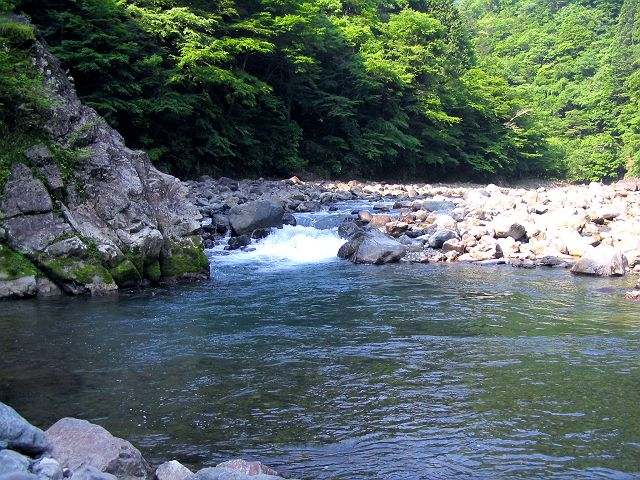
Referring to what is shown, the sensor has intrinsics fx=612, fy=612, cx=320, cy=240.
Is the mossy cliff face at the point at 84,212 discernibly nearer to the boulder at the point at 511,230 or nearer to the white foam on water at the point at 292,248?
the white foam on water at the point at 292,248

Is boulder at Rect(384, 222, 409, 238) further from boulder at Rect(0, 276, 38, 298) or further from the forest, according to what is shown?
boulder at Rect(0, 276, 38, 298)

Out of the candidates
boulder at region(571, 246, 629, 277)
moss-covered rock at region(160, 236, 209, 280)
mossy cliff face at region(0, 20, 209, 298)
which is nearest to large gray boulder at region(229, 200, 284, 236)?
mossy cliff face at region(0, 20, 209, 298)

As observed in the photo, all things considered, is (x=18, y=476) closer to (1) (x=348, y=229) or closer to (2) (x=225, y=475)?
(2) (x=225, y=475)

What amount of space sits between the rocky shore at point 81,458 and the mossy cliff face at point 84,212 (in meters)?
6.79

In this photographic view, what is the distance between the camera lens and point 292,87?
101ft

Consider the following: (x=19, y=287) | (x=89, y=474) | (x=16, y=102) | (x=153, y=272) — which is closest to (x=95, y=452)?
(x=89, y=474)

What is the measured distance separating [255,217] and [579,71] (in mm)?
53672

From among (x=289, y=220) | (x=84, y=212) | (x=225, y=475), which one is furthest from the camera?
(x=289, y=220)

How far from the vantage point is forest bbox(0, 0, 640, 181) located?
21.8 metres

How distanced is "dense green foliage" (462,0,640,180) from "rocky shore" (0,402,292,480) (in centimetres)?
4562

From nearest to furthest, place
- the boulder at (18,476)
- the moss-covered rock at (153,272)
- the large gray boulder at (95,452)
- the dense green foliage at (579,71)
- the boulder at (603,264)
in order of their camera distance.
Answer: the boulder at (18,476)
the large gray boulder at (95,452)
the moss-covered rock at (153,272)
the boulder at (603,264)
the dense green foliage at (579,71)

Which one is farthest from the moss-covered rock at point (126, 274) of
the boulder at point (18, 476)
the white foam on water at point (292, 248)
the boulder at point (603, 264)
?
the boulder at point (603, 264)

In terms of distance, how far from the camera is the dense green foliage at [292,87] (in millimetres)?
22594

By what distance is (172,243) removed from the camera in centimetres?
1216
